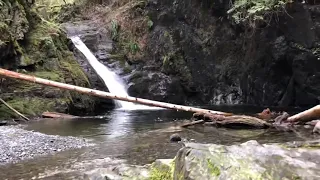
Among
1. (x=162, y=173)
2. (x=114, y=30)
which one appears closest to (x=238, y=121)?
(x=162, y=173)

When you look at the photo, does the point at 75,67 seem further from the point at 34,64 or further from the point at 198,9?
the point at 198,9

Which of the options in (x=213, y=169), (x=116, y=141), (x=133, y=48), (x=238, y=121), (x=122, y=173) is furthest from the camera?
(x=133, y=48)

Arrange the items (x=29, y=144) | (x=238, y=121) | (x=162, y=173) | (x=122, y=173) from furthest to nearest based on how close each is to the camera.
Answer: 1. (x=238, y=121)
2. (x=29, y=144)
3. (x=122, y=173)
4. (x=162, y=173)

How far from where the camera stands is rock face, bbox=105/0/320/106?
14.6 metres

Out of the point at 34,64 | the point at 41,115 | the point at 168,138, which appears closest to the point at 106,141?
the point at 168,138

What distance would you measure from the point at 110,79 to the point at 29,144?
1216cm

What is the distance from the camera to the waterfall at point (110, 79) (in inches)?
714

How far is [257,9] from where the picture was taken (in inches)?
484

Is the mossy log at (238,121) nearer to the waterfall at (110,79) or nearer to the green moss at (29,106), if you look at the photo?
the green moss at (29,106)

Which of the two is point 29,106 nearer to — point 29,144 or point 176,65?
point 29,144

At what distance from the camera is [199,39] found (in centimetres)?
1958

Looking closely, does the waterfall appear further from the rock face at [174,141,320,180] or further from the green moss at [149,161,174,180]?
the rock face at [174,141,320,180]

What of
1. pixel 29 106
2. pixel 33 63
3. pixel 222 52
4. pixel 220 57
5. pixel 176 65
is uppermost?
pixel 222 52

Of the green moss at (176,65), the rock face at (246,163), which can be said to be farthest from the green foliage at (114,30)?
the rock face at (246,163)
